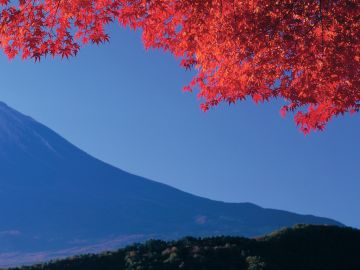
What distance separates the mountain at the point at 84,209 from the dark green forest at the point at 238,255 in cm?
4787

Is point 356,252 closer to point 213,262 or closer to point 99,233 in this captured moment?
point 213,262

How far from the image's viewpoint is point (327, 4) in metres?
13.1

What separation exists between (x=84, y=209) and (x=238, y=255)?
95313 mm

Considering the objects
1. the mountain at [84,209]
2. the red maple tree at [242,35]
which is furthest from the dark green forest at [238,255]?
the mountain at [84,209]

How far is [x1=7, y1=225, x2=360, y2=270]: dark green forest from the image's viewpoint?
13.5 m

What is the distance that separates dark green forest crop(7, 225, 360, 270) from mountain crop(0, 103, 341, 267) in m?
47.9

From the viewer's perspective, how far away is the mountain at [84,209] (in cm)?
8012

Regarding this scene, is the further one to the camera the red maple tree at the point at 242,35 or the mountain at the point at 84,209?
the mountain at the point at 84,209

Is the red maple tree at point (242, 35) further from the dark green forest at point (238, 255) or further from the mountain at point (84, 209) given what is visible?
the mountain at point (84, 209)

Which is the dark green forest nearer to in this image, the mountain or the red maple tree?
the red maple tree

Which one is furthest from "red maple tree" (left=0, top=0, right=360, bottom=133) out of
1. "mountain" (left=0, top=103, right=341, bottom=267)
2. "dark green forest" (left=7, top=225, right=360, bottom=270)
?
"mountain" (left=0, top=103, right=341, bottom=267)

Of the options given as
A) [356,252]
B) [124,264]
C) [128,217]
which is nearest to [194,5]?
[124,264]

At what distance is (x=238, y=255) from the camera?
13961 millimetres

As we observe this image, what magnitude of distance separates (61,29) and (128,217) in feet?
293
